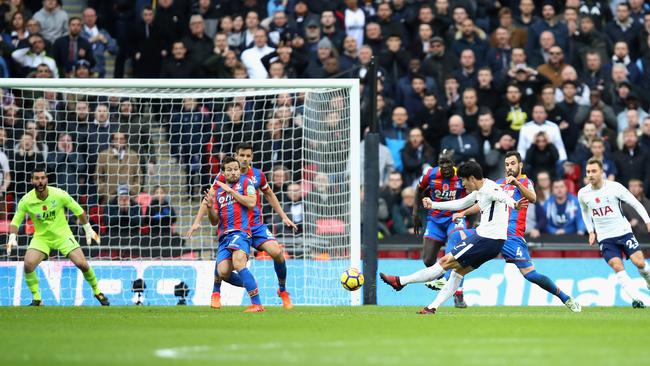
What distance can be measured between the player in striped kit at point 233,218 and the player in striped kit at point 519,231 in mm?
2623

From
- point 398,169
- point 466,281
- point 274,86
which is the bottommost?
point 466,281

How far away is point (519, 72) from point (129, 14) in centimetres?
724

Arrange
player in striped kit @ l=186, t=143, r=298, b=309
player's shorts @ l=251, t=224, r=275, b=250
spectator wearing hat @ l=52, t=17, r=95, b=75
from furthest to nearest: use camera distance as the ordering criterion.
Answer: spectator wearing hat @ l=52, t=17, r=95, b=75
player's shorts @ l=251, t=224, r=275, b=250
player in striped kit @ l=186, t=143, r=298, b=309

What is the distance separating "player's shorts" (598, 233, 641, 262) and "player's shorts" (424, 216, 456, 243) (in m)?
2.05

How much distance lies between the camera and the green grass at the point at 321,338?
30.2 ft

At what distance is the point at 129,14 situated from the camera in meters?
23.3

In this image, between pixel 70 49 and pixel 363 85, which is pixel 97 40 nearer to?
pixel 70 49

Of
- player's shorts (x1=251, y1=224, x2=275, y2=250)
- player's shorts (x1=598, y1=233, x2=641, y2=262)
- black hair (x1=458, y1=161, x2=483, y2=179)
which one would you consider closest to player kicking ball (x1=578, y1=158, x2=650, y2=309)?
player's shorts (x1=598, y1=233, x2=641, y2=262)

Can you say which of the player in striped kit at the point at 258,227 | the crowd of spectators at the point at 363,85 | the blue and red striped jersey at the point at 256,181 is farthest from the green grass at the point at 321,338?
the crowd of spectators at the point at 363,85

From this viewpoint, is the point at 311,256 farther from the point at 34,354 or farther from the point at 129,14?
the point at 34,354

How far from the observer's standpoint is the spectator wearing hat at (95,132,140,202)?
1923 cm

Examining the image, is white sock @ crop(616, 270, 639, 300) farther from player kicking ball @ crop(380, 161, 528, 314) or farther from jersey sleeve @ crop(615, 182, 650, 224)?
player kicking ball @ crop(380, 161, 528, 314)

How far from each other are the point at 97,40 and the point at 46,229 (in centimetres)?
579

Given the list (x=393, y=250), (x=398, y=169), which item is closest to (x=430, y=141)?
(x=398, y=169)
